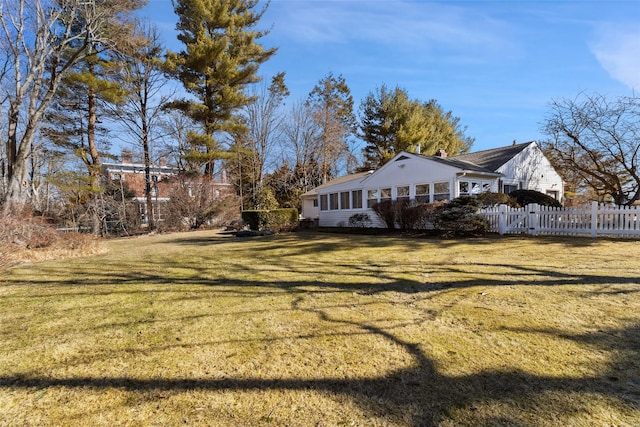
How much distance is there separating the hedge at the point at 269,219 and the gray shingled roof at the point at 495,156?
1164 centimetres

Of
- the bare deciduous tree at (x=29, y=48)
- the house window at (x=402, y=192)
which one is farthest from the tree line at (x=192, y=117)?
the house window at (x=402, y=192)

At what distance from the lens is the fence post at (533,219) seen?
36.8 ft

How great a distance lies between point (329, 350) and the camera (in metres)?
2.79

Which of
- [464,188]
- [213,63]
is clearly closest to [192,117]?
[213,63]

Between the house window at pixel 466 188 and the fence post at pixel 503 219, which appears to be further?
the house window at pixel 466 188

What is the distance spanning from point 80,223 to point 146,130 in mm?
7674

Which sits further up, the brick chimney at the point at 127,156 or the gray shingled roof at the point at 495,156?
the brick chimney at the point at 127,156

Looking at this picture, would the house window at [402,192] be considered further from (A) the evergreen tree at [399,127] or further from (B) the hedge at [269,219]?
(A) the evergreen tree at [399,127]

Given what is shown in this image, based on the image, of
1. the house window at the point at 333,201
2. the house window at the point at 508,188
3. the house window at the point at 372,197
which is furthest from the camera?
the house window at the point at 333,201

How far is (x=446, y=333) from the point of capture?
3.06m

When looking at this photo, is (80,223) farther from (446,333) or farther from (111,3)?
(446,333)

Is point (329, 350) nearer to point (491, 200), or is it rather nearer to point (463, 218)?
point (463, 218)

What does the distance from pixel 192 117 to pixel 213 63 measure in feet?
13.2

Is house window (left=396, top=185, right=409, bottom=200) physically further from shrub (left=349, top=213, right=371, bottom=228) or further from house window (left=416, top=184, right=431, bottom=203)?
shrub (left=349, top=213, right=371, bottom=228)
